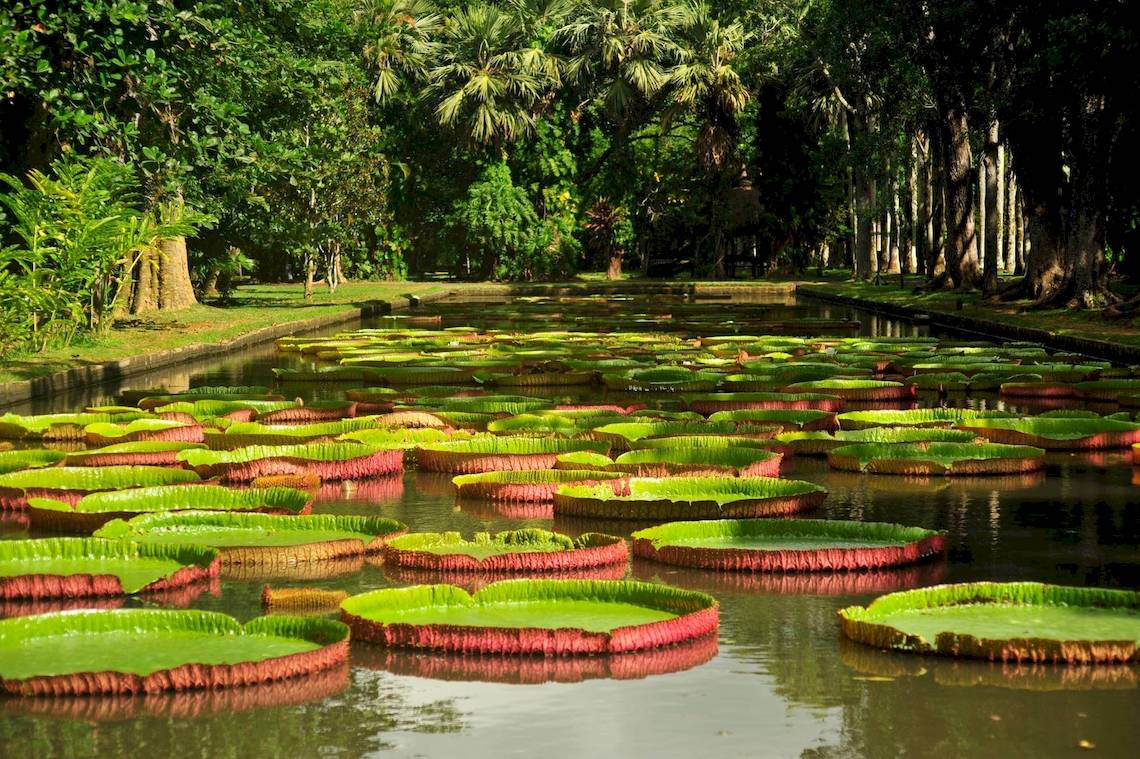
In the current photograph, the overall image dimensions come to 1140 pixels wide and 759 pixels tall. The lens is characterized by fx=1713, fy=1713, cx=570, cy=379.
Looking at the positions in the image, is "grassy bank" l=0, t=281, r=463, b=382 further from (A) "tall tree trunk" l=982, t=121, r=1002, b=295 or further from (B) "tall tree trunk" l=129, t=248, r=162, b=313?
(A) "tall tree trunk" l=982, t=121, r=1002, b=295

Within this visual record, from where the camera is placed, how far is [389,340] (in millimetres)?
23703

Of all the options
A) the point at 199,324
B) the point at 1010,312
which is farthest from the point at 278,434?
the point at 1010,312

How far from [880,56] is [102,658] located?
33.6 m

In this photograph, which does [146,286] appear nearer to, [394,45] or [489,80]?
[489,80]

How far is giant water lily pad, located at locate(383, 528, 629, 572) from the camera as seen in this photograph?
738 centimetres

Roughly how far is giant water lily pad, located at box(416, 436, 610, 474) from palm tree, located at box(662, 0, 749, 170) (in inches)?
1705

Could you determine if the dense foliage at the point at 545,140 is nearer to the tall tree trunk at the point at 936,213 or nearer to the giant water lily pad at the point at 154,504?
the tall tree trunk at the point at 936,213

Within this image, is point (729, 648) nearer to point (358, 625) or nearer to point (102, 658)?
point (358, 625)

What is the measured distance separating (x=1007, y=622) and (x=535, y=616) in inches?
66.8

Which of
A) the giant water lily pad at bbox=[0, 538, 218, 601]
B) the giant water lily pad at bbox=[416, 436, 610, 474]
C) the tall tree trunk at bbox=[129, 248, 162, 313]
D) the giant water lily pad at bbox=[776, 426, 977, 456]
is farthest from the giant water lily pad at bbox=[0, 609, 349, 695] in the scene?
the tall tree trunk at bbox=[129, 248, 162, 313]

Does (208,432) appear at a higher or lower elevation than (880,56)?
→ lower

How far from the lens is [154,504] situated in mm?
8922

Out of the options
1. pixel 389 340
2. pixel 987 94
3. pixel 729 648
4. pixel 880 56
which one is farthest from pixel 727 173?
pixel 729 648

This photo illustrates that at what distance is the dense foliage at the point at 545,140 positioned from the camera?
20531mm
